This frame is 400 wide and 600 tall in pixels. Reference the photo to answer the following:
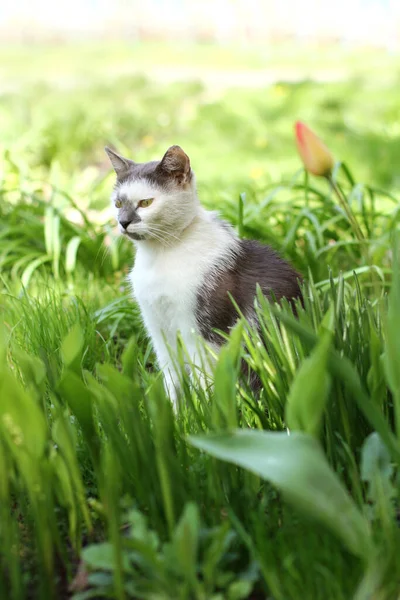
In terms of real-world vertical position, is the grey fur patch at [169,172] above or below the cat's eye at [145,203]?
above

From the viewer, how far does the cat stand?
2.15 meters

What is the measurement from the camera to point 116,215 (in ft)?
7.42

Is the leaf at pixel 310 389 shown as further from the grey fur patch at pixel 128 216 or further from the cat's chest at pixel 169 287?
the grey fur patch at pixel 128 216

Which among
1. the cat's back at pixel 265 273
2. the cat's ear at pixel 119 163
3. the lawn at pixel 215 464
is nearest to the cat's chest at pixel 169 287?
the cat's back at pixel 265 273

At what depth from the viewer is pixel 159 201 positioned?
2.20 metres

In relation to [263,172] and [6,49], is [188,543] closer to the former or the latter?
[263,172]

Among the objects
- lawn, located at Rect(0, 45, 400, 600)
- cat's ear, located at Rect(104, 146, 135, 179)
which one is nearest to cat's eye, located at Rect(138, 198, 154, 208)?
cat's ear, located at Rect(104, 146, 135, 179)

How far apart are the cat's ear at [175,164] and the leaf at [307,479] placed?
132cm

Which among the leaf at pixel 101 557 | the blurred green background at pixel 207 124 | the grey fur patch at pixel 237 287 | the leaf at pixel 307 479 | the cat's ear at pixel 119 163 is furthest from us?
the blurred green background at pixel 207 124

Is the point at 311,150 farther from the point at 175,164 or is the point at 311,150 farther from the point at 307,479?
the point at 175,164

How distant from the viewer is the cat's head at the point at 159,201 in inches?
86.2

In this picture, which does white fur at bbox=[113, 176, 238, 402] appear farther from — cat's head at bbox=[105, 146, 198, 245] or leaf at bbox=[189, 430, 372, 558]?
leaf at bbox=[189, 430, 372, 558]

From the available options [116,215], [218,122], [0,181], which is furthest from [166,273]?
[218,122]

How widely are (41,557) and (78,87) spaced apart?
782 centimetres
